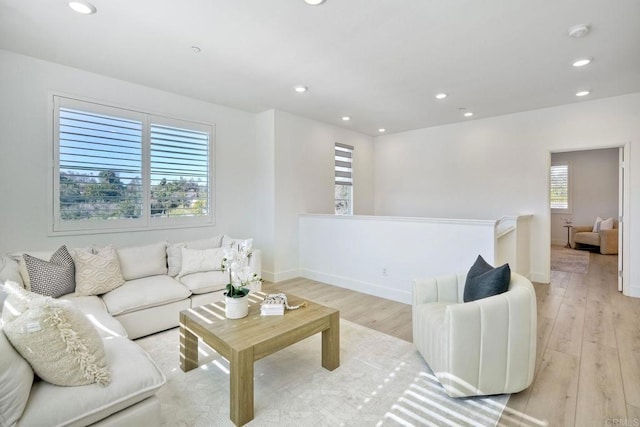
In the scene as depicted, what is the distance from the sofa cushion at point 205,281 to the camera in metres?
3.25

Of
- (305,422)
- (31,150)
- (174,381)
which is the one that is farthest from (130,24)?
(305,422)

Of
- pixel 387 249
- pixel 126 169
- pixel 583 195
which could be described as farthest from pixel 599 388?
pixel 583 195

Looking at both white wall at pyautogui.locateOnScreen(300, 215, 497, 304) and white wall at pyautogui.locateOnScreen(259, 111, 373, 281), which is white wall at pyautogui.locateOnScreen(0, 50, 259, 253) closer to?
white wall at pyautogui.locateOnScreen(259, 111, 373, 281)

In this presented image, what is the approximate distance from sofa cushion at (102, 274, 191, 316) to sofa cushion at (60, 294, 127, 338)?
0.09 metres

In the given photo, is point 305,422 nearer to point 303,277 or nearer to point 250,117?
point 303,277

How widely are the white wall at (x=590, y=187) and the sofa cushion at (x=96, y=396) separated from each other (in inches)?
400

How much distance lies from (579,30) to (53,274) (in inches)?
199

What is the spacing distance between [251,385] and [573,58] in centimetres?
418

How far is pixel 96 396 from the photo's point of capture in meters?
1.40

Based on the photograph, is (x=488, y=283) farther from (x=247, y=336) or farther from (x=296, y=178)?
(x=296, y=178)

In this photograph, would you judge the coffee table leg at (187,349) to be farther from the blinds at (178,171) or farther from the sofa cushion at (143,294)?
the blinds at (178,171)

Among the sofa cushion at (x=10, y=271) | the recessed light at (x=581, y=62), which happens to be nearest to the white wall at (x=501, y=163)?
the recessed light at (x=581, y=62)

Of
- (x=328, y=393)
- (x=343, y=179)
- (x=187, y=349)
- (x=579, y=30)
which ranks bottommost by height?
(x=328, y=393)

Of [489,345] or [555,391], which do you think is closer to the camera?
[489,345]
